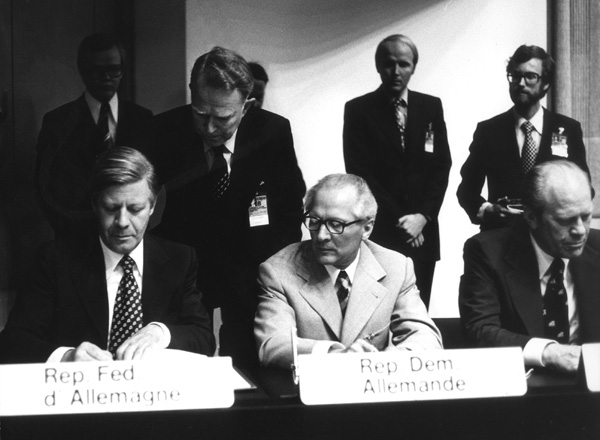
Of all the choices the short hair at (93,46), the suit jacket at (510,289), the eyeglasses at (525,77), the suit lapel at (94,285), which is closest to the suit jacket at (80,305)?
the suit lapel at (94,285)

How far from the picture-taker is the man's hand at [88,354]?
A: 1729mm

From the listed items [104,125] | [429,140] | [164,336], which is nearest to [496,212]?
[429,140]

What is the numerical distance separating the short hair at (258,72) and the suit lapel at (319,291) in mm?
473

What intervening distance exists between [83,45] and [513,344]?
128 cm

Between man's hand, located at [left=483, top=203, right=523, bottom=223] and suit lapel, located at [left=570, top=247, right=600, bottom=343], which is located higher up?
man's hand, located at [left=483, top=203, right=523, bottom=223]

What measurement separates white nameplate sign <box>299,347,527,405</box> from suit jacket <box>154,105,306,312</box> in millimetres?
600

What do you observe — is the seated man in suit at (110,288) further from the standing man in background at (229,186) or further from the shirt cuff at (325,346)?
the shirt cuff at (325,346)

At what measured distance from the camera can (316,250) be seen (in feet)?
6.98

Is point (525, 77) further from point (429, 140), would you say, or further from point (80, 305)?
point (80, 305)

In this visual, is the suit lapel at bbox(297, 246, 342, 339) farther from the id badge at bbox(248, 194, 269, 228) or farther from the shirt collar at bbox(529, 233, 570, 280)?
the shirt collar at bbox(529, 233, 570, 280)

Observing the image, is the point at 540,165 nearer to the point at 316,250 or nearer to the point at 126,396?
the point at 316,250

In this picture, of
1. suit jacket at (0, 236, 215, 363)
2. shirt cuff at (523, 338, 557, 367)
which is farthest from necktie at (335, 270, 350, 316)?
shirt cuff at (523, 338, 557, 367)

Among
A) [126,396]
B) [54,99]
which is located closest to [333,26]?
[54,99]

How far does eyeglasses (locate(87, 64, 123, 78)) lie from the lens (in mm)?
1927
